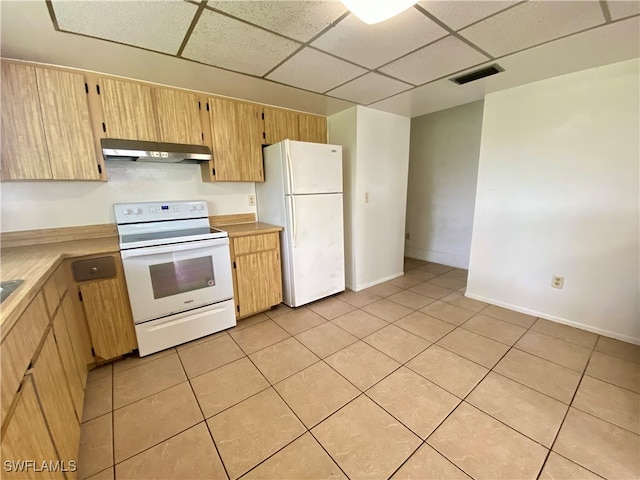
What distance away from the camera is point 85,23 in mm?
1387

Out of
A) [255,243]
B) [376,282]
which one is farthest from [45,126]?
[376,282]

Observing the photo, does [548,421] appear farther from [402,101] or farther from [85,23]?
[85,23]

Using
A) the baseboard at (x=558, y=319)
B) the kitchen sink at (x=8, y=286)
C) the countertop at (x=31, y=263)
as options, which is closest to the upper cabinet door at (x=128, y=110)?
the countertop at (x=31, y=263)

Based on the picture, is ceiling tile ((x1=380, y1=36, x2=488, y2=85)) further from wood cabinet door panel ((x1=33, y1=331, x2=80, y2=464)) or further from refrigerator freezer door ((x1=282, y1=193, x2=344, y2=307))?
wood cabinet door panel ((x1=33, y1=331, x2=80, y2=464))

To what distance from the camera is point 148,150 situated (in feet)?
6.68

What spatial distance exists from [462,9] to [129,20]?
1744 millimetres

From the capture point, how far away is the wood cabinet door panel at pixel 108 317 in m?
1.81

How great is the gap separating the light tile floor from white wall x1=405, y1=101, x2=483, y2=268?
1888 mm

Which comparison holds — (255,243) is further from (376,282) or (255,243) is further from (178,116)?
(376,282)

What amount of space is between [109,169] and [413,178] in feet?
13.5

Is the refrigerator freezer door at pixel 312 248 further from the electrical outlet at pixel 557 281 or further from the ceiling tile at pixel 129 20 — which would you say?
the electrical outlet at pixel 557 281

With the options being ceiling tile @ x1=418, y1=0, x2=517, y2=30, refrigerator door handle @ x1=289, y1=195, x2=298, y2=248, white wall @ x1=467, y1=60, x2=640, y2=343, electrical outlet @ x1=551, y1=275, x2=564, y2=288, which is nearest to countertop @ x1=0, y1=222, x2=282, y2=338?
Answer: refrigerator door handle @ x1=289, y1=195, x2=298, y2=248

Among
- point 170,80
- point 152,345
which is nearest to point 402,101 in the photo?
point 170,80

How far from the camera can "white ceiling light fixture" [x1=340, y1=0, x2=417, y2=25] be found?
1108mm
